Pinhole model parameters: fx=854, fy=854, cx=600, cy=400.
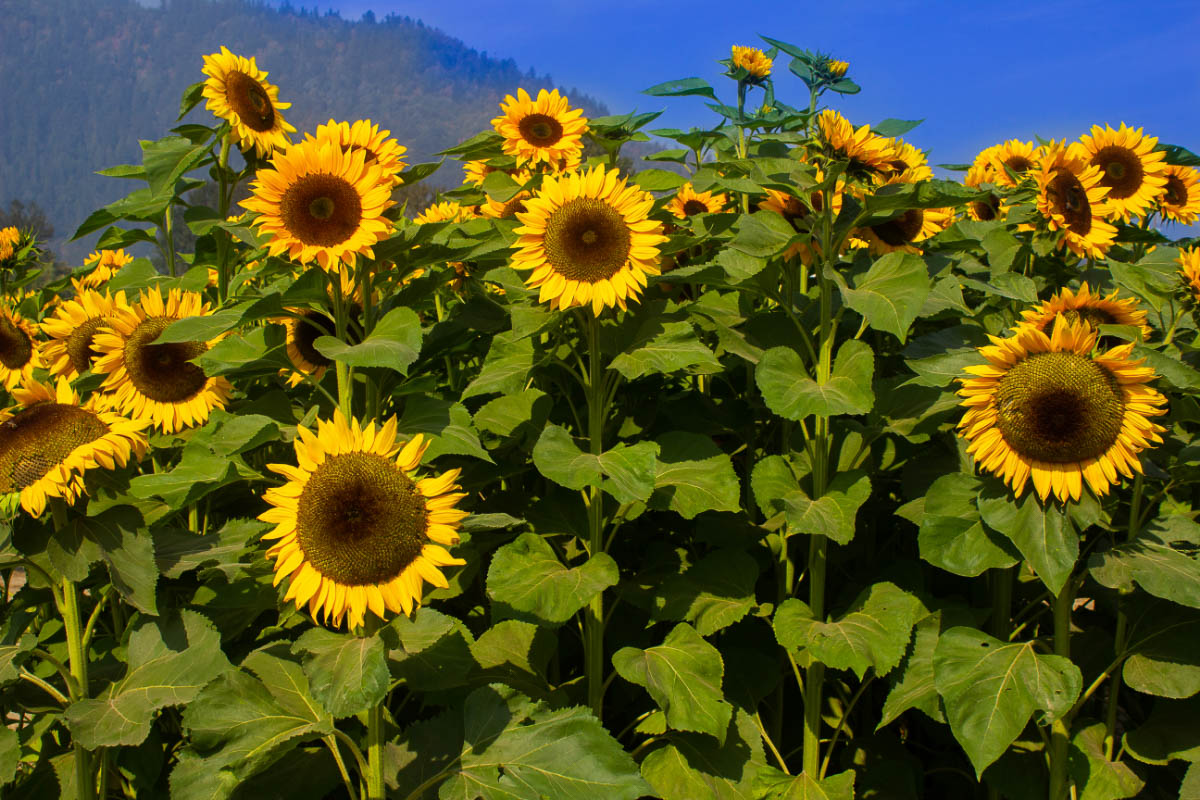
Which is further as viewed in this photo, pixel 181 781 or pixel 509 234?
pixel 509 234

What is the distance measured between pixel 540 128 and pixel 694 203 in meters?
0.81

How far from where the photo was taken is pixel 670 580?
9.43 ft

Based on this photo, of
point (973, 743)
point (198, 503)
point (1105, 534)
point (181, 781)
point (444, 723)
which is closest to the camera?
point (181, 781)

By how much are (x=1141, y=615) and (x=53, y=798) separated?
350 centimetres

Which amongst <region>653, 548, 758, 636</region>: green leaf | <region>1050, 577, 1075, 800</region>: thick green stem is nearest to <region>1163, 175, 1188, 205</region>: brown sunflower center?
<region>1050, 577, 1075, 800</region>: thick green stem

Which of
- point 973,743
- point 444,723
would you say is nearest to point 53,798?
point 444,723

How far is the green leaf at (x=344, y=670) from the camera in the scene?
6.34 feet

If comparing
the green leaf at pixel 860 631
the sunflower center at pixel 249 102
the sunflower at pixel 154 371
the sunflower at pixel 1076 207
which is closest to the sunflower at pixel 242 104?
the sunflower center at pixel 249 102

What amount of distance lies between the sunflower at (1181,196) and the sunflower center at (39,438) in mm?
4376

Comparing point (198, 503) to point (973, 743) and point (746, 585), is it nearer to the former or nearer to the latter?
point (746, 585)

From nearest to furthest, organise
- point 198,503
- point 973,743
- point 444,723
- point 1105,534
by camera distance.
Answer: point 973,743 < point 444,723 < point 1105,534 < point 198,503

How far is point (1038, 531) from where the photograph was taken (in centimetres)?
238

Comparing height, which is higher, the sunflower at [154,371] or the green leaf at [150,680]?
the sunflower at [154,371]

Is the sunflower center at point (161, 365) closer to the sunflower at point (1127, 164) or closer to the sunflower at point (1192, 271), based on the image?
the sunflower at point (1192, 271)
